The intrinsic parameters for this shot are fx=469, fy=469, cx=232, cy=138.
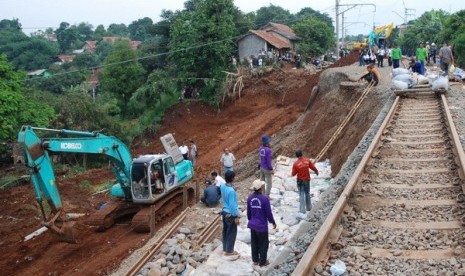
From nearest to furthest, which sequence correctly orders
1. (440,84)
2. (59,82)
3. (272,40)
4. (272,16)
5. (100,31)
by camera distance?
(440,84) → (272,40) → (59,82) → (272,16) → (100,31)

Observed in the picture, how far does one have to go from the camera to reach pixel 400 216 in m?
6.83

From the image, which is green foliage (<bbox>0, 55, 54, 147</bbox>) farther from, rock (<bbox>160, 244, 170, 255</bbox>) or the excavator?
rock (<bbox>160, 244, 170, 255</bbox>)

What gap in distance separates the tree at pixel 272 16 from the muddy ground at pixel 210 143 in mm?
45034

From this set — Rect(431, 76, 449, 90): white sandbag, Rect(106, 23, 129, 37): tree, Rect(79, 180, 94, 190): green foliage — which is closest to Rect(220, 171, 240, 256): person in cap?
Rect(431, 76, 449, 90): white sandbag

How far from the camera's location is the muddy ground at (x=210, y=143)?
13.8 m

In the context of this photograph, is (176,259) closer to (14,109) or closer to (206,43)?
(14,109)

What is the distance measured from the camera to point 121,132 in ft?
100.0

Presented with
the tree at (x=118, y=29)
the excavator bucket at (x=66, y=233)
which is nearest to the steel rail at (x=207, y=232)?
the excavator bucket at (x=66, y=233)

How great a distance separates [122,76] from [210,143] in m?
12.9

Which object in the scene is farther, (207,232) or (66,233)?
(207,232)

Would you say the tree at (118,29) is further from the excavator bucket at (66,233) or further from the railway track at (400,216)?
the railway track at (400,216)

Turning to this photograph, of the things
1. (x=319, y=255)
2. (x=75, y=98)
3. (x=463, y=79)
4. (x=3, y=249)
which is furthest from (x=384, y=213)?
(x=75, y=98)

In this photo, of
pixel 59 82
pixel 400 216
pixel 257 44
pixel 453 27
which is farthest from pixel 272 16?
pixel 400 216

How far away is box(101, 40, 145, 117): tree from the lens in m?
38.0
